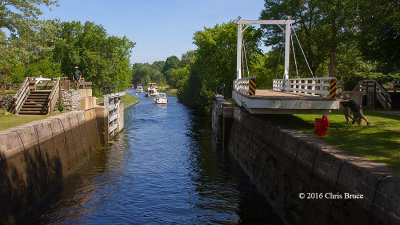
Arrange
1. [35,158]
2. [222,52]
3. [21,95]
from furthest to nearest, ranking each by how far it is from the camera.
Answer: [222,52], [21,95], [35,158]

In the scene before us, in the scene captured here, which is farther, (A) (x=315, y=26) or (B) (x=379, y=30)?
(A) (x=315, y=26)

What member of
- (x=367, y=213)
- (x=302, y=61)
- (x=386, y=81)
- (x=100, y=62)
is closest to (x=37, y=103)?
(x=367, y=213)

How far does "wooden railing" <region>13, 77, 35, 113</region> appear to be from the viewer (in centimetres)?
2189

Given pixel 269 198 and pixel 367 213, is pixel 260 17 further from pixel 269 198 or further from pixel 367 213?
pixel 367 213

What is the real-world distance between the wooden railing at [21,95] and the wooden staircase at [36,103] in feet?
0.78

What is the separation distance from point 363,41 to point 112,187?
64.1 ft

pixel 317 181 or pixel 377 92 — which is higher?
pixel 377 92

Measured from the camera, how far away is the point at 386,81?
137 ft

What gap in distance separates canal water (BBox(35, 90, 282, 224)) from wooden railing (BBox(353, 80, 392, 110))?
1110cm

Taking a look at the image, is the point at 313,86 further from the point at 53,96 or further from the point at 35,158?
the point at 53,96

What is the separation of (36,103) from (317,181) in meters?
18.7

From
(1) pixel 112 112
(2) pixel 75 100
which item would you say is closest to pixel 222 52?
(1) pixel 112 112

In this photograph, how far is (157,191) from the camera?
54.4ft

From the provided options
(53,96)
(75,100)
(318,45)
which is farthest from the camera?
(318,45)
